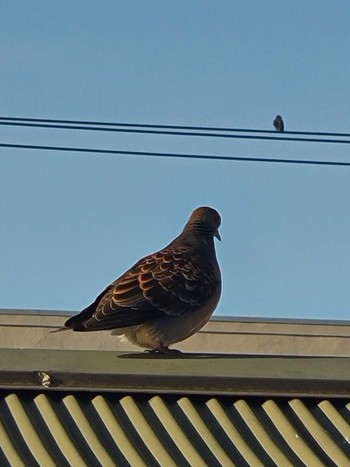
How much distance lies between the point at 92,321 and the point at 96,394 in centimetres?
163

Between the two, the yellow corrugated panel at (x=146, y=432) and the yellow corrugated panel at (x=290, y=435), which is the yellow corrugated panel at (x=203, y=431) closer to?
the yellow corrugated panel at (x=146, y=432)

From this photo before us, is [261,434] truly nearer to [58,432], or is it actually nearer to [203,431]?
[203,431]

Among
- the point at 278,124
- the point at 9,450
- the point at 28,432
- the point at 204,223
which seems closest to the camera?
the point at 9,450

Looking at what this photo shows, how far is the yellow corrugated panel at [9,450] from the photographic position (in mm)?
5312

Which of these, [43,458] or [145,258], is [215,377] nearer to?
[43,458]

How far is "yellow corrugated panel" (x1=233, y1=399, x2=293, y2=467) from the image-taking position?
5.55 m

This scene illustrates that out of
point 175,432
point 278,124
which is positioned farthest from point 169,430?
point 278,124

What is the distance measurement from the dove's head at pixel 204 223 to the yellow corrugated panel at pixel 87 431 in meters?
3.09

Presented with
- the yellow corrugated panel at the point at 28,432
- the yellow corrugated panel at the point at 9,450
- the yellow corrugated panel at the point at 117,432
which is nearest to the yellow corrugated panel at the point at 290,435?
the yellow corrugated panel at the point at 117,432

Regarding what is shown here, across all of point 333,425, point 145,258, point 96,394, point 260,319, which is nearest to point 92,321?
point 145,258

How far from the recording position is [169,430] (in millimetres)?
5676

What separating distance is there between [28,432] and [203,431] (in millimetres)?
745

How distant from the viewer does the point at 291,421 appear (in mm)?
5891

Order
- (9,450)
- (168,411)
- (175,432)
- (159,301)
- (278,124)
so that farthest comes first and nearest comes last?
(278,124) → (159,301) → (168,411) → (175,432) → (9,450)
